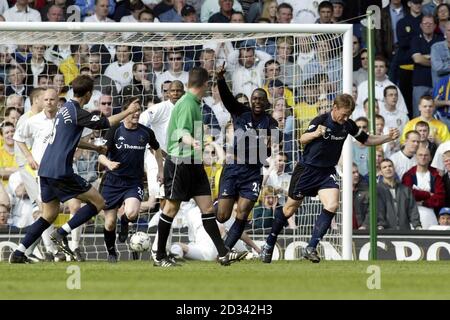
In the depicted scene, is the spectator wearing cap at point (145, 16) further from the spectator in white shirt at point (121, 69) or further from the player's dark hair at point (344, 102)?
the player's dark hair at point (344, 102)

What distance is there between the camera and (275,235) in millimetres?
15062

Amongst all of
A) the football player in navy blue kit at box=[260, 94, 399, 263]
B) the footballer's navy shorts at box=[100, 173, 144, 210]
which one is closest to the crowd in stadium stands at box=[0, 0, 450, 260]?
the footballer's navy shorts at box=[100, 173, 144, 210]

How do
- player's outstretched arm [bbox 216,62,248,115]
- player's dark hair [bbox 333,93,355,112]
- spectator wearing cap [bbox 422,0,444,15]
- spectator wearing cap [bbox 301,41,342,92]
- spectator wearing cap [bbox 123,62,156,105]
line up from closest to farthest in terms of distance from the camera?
player's dark hair [bbox 333,93,355,112]
player's outstretched arm [bbox 216,62,248,115]
spectator wearing cap [bbox 301,41,342,92]
spectator wearing cap [bbox 123,62,156,105]
spectator wearing cap [bbox 422,0,444,15]

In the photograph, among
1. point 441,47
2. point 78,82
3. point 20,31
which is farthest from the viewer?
point 441,47

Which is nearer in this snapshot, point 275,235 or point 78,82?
point 78,82

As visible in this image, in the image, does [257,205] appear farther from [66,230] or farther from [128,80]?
[66,230]

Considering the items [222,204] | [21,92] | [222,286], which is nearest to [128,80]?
[21,92]

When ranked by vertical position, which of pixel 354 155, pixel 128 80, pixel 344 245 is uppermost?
pixel 128 80

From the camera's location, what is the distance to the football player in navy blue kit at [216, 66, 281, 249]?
15.3 m

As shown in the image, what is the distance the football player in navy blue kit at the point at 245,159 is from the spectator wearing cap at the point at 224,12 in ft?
17.6

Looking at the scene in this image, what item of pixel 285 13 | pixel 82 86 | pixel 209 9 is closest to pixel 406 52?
pixel 285 13

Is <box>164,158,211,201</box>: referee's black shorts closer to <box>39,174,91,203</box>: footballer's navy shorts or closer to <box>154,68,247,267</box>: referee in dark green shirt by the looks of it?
<box>154,68,247,267</box>: referee in dark green shirt

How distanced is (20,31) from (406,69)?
7358 millimetres

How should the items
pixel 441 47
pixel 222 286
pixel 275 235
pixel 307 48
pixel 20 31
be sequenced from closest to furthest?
pixel 222 286, pixel 275 235, pixel 20 31, pixel 307 48, pixel 441 47
